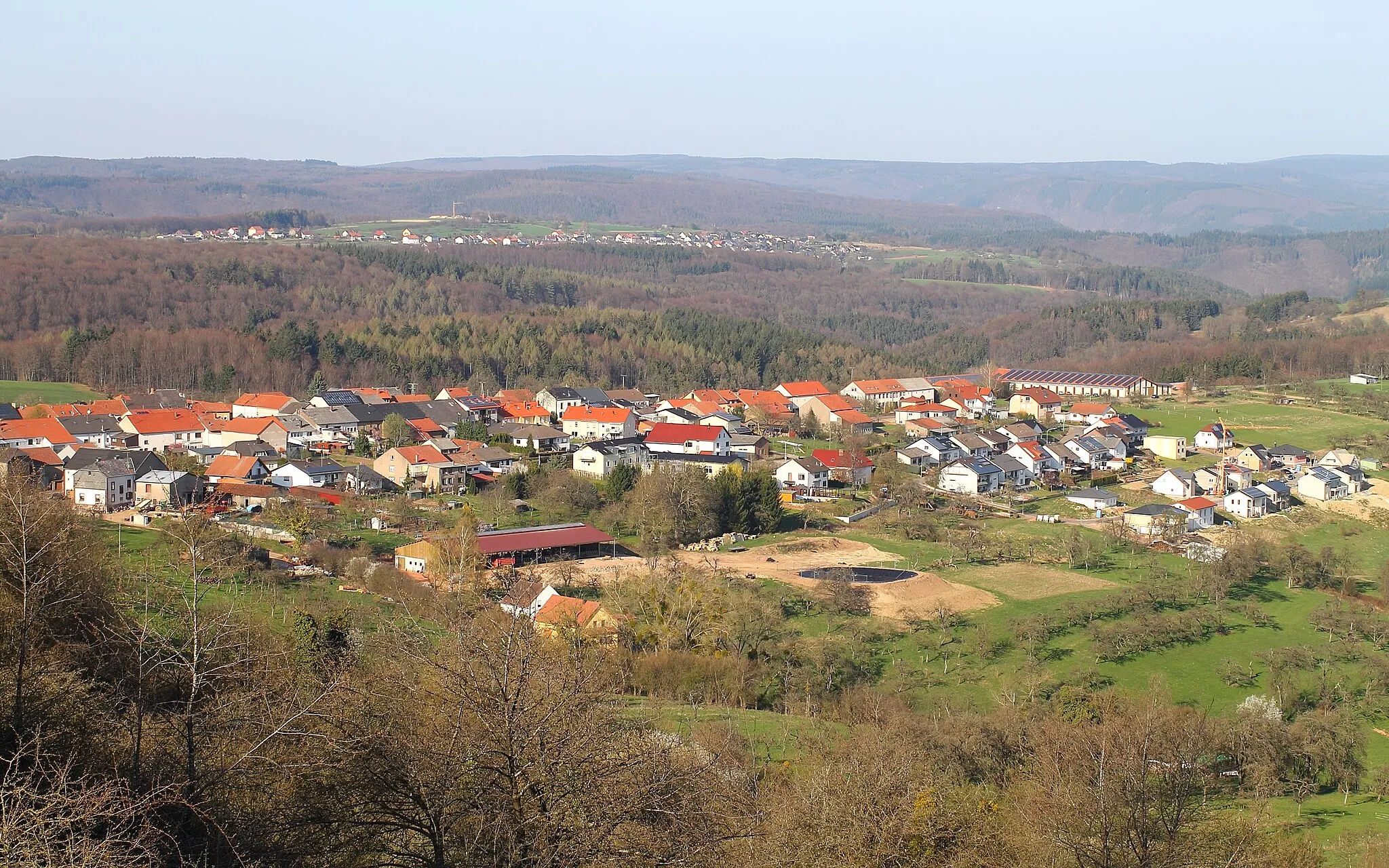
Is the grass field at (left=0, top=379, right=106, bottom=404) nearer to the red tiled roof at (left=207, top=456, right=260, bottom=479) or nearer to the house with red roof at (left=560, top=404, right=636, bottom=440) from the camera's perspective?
the red tiled roof at (left=207, top=456, right=260, bottom=479)

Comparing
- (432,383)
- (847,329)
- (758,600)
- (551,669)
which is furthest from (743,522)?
(847,329)

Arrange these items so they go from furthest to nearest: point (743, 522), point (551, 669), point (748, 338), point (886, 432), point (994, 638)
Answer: point (748, 338) → point (886, 432) → point (743, 522) → point (994, 638) → point (551, 669)

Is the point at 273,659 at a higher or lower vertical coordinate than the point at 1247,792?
higher

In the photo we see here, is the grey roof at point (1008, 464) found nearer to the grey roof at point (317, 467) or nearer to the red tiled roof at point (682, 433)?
the red tiled roof at point (682, 433)

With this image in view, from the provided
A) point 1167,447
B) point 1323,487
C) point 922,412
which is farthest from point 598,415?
point 1323,487

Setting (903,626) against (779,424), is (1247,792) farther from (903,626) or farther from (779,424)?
(779,424)
